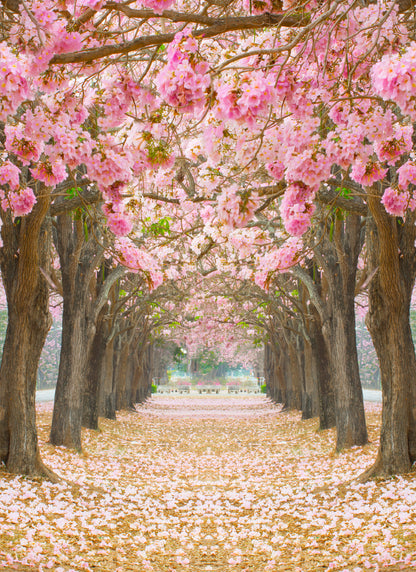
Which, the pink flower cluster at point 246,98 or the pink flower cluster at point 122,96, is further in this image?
the pink flower cluster at point 122,96

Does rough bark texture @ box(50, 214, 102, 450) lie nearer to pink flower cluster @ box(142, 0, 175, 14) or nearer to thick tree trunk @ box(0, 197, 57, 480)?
thick tree trunk @ box(0, 197, 57, 480)

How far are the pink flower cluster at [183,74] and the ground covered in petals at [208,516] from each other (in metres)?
4.16

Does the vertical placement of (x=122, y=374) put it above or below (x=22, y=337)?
below

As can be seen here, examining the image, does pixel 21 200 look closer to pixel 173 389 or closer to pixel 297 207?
pixel 297 207

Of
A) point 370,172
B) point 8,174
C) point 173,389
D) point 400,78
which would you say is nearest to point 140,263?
point 8,174

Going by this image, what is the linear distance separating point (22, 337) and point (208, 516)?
3.68m

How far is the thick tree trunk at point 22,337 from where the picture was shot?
26.9 feet

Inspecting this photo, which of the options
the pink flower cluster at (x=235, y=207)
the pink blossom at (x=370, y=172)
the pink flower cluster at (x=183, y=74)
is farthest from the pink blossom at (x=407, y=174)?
the pink flower cluster at (x=183, y=74)

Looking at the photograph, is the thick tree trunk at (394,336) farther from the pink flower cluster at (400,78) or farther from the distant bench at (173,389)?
the distant bench at (173,389)

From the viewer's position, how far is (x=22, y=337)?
8.41 meters

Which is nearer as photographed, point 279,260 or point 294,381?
point 279,260

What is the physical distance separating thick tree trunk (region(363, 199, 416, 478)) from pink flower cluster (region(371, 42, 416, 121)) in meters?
4.61

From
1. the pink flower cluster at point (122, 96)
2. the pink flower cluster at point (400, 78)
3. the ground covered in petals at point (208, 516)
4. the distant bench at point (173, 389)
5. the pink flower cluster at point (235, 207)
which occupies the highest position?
the pink flower cluster at point (122, 96)

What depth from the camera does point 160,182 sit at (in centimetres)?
1041
